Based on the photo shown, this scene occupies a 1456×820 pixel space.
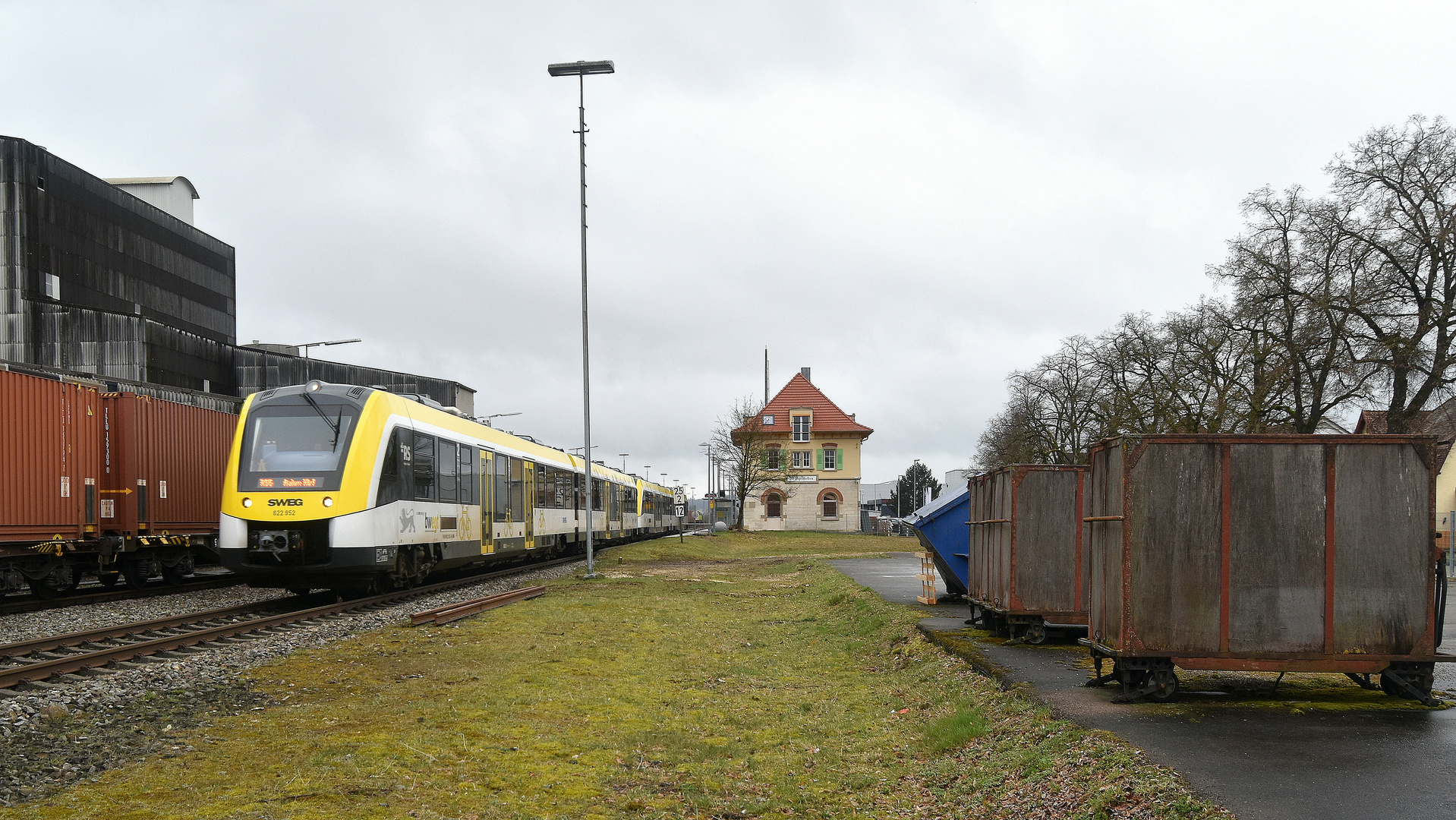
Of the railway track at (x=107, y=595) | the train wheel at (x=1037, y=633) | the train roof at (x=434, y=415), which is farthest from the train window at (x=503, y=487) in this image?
the train wheel at (x=1037, y=633)

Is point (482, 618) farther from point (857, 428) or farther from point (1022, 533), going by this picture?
point (857, 428)

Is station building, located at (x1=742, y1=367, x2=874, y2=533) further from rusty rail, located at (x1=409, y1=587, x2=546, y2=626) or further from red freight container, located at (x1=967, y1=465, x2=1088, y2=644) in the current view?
red freight container, located at (x1=967, y1=465, x2=1088, y2=644)

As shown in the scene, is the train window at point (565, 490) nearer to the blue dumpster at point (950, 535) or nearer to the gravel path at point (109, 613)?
the gravel path at point (109, 613)

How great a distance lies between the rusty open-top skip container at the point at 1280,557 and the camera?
7.66 meters

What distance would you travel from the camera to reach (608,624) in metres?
15.0

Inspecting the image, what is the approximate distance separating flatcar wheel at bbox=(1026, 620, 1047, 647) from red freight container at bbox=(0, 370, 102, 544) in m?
14.2

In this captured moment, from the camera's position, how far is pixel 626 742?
312 inches

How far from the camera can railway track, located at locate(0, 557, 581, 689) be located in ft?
31.2

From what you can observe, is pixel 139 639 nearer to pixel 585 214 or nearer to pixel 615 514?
pixel 585 214

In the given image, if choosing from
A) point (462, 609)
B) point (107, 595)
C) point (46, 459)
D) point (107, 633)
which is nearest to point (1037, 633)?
point (462, 609)

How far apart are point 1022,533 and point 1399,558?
4.53 m

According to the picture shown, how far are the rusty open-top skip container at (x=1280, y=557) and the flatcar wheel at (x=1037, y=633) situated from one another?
3884 mm

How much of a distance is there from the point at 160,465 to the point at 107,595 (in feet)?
9.21

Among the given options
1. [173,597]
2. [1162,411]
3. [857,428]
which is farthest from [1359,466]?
[857,428]
